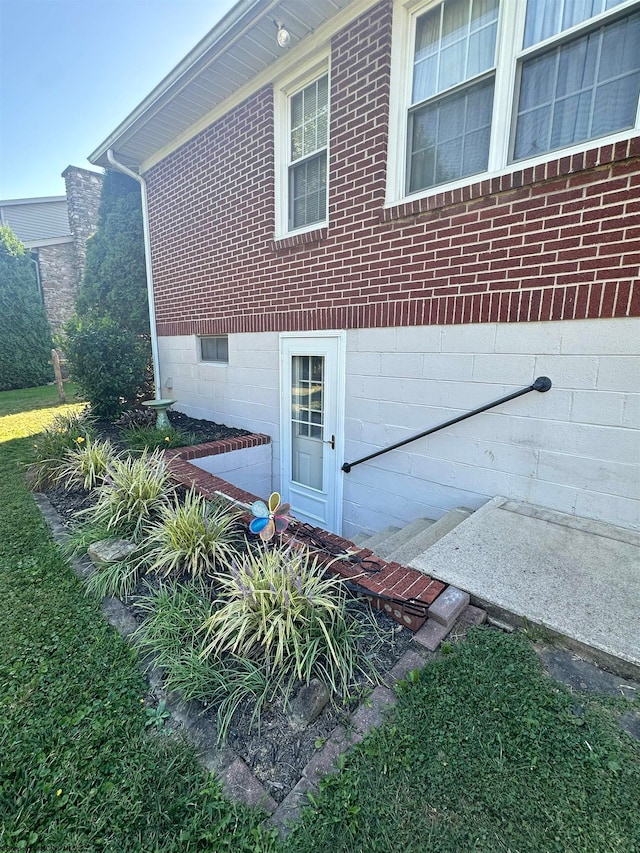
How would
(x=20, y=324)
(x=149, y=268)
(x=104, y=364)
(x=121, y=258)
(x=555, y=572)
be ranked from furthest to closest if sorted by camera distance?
1. (x=20, y=324)
2. (x=121, y=258)
3. (x=149, y=268)
4. (x=104, y=364)
5. (x=555, y=572)

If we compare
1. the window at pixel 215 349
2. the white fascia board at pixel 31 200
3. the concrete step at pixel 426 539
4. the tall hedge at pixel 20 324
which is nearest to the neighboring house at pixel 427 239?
the concrete step at pixel 426 539

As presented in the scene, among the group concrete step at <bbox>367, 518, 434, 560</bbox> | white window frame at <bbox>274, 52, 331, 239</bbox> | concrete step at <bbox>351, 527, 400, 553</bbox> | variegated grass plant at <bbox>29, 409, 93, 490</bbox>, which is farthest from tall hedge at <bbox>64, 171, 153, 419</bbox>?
concrete step at <bbox>367, 518, 434, 560</bbox>

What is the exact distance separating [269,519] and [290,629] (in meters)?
0.75

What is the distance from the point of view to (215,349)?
20.7 feet

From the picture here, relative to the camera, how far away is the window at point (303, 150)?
4.18m

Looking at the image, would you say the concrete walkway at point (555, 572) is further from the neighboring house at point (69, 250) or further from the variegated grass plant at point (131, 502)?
the neighboring house at point (69, 250)

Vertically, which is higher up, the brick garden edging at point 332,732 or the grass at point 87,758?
the brick garden edging at point 332,732

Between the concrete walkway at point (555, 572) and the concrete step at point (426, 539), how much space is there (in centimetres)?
21

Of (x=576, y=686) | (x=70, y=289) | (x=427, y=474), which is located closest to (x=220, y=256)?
(x=427, y=474)

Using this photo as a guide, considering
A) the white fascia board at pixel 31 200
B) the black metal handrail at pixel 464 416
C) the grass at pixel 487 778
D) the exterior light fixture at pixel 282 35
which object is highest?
the white fascia board at pixel 31 200

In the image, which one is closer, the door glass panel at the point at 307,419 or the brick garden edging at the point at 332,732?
the brick garden edging at the point at 332,732

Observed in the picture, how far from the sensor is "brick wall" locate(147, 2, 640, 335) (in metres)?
2.51

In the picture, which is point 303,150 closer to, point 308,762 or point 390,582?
point 390,582

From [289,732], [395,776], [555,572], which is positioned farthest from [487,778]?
[555,572]
